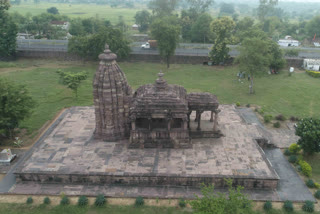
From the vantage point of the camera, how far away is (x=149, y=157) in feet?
72.1

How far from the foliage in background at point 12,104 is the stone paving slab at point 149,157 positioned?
383cm

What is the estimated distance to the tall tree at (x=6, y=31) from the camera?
52.1 metres

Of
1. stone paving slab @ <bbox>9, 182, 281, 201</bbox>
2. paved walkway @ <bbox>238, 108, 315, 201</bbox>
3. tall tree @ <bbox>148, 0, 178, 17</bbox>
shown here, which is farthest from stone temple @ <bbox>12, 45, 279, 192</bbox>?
tall tree @ <bbox>148, 0, 178, 17</bbox>

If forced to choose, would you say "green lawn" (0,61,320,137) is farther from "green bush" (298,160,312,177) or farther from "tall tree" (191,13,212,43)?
"tall tree" (191,13,212,43)

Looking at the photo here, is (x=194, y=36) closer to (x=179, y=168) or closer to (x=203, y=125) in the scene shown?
(x=203, y=125)

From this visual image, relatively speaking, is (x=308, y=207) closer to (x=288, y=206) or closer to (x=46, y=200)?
(x=288, y=206)

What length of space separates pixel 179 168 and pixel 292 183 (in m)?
9.21

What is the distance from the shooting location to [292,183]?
20.6 metres

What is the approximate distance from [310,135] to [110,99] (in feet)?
57.5

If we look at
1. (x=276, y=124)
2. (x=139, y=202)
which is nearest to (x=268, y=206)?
(x=139, y=202)

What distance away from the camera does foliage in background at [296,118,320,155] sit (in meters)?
21.8

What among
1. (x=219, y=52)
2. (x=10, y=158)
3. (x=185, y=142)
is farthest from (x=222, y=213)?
(x=219, y=52)

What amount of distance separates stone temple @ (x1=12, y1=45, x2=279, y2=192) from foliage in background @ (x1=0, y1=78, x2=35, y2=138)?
12.0ft

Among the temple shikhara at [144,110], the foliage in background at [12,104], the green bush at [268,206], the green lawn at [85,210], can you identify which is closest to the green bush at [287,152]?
the temple shikhara at [144,110]
